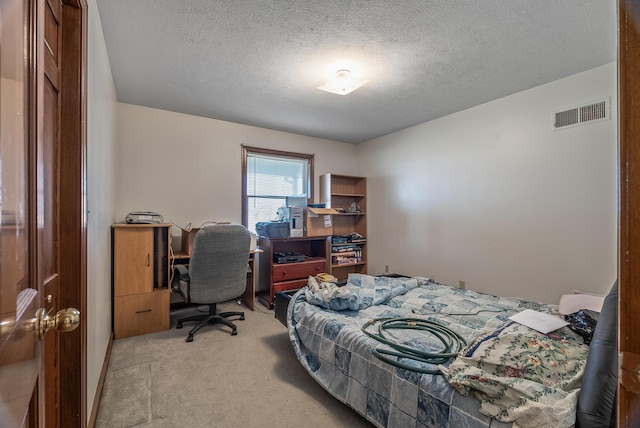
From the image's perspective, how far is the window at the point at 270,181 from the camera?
4.12 m

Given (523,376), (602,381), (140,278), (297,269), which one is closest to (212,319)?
(140,278)

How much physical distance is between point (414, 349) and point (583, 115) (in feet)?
9.04

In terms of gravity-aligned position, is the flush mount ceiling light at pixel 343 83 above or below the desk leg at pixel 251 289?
A: above

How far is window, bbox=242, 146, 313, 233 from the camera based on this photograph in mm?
4117

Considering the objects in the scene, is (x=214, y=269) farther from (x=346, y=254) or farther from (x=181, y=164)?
(x=346, y=254)

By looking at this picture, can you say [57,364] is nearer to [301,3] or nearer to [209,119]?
[301,3]

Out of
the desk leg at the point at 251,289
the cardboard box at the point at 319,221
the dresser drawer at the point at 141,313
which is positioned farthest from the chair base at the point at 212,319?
the cardboard box at the point at 319,221

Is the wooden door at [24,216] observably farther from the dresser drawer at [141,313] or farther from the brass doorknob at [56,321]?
the dresser drawer at [141,313]

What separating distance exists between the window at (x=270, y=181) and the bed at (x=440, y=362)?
208 centimetres

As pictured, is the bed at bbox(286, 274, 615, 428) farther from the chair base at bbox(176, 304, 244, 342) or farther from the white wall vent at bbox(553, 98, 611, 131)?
the white wall vent at bbox(553, 98, 611, 131)

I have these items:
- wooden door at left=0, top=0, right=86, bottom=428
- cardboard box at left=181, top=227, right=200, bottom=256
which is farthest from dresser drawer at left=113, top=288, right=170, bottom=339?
wooden door at left=0, top=0, right=86, bottom=428

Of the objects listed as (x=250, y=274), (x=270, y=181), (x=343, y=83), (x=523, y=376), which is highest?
(x=343, y=83)

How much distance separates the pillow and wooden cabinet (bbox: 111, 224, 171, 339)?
3.23 metres

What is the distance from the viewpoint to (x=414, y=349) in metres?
1.56
